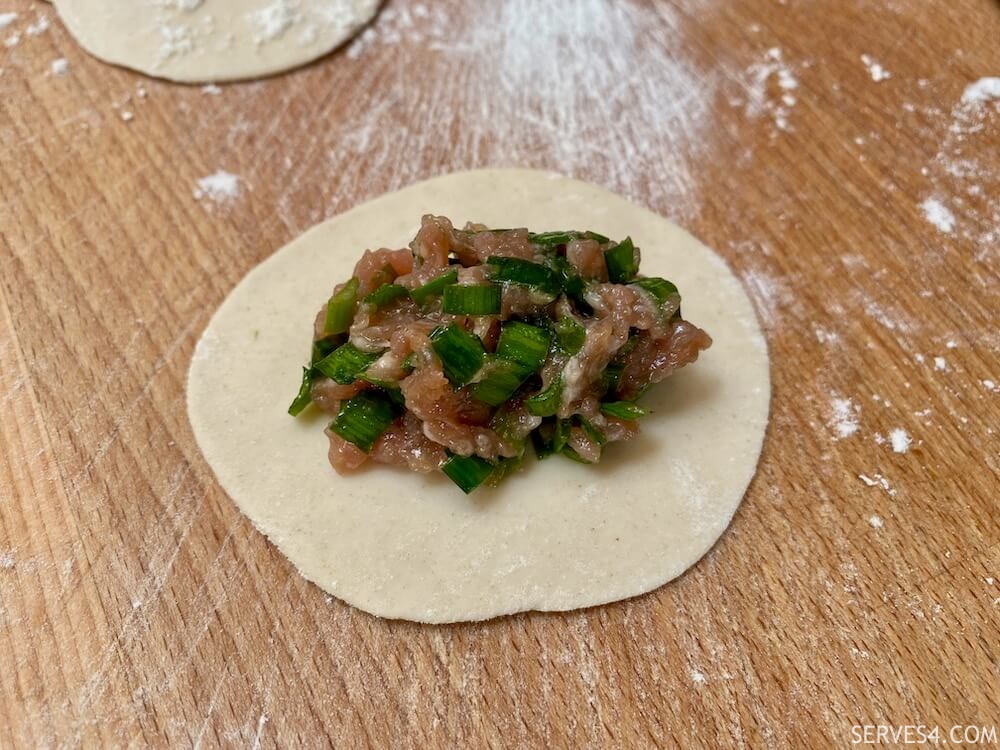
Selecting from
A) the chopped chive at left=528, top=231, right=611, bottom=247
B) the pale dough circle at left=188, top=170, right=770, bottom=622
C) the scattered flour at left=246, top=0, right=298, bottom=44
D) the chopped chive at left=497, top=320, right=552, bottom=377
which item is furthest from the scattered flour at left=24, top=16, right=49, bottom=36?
the chopped chive at left=497, top=320, right=552, bottom=377

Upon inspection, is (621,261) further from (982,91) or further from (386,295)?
(982,91)

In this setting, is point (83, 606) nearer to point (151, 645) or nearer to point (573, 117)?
point (151, 645)

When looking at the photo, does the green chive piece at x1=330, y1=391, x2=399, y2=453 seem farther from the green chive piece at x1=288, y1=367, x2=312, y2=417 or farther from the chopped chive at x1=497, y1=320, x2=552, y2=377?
the chopped chive at x1=497, y1=320, x2=552, y2=377

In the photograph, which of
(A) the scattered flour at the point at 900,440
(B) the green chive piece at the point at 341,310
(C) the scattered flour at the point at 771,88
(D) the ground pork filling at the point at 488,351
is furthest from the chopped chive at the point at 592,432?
(C) the scattered flour at the point at 771,88

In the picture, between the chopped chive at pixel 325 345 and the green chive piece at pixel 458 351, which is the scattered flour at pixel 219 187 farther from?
the green chive piece at pixel 458 351

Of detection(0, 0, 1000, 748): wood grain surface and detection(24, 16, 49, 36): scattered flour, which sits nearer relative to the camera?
detection(0, 0, 1000, 748): wood grain surface

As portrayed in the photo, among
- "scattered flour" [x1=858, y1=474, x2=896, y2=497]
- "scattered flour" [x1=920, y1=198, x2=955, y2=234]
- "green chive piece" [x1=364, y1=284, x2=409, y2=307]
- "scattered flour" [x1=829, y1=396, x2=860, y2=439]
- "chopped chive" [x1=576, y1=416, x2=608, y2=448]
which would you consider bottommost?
"scattered flour" [x1=858, y1=474, x2=896, y2=497]
